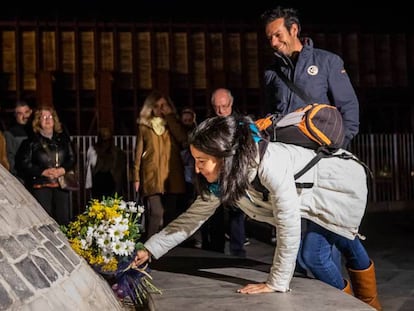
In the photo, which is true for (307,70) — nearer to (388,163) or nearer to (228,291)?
(228,291)

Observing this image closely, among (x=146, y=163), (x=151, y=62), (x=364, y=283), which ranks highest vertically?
(x=151, y=62)

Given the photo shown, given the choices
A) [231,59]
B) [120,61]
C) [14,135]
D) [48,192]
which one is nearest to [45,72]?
[120,61]

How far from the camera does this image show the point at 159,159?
266 inches

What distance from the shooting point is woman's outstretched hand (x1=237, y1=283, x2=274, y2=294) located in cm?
337

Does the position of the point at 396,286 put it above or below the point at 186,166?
below

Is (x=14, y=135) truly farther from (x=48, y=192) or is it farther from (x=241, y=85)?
(x=241, y=85)

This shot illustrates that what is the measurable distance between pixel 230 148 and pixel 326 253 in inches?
38.5

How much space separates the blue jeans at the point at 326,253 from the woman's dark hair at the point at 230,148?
638mm

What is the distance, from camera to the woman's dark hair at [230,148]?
3152 millimetres

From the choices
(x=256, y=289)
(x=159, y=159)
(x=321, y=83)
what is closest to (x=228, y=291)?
(x=256, y=289)

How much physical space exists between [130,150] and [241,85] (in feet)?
10.5

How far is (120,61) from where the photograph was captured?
545 inches

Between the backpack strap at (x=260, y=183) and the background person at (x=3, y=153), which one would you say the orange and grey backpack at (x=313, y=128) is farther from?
the background person at (x=3, y=153)

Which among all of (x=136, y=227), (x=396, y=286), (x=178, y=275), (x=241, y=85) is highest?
(x=241, y=85)
